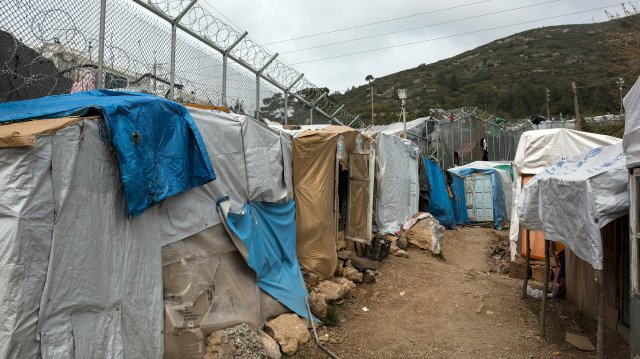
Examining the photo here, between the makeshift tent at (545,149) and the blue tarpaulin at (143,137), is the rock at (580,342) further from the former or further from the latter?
the blue tarpaulin at (143,137)

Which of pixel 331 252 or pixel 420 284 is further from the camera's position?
pixel 420 284

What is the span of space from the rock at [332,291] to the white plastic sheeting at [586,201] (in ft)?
9.41

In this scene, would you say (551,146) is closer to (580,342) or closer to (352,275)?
(580,342)

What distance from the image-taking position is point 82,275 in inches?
127

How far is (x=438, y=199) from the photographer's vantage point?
1388cm

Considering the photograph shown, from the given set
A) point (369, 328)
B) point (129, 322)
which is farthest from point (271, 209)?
point (129, 322)

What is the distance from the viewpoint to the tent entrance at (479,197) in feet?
52.6

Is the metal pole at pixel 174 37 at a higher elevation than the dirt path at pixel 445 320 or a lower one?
higher

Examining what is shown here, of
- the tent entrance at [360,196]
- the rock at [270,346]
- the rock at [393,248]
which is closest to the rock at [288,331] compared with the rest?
the rock at [270,346]

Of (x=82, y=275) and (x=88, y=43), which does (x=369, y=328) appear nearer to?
(x=82, y=275)

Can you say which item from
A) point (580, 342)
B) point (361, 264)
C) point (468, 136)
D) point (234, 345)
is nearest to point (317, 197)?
point (361, 264)

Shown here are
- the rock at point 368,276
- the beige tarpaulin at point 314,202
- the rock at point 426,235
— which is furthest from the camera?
the rock at point 426,235

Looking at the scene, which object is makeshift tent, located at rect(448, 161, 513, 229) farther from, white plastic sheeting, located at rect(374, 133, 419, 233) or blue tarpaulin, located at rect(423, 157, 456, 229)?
white plastic sheeting, located at rect(374, 133, 419, 233)

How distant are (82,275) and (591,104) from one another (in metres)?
42.1
